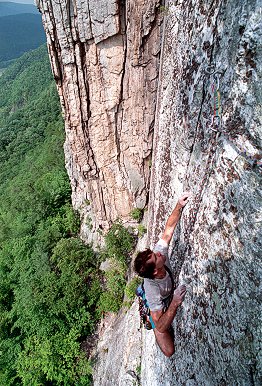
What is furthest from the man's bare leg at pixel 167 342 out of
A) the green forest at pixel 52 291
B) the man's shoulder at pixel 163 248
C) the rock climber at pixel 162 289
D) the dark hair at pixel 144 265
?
the green forest at pixel 52 291

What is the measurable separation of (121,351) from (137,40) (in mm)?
9748

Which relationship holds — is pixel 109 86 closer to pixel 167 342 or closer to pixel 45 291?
pixel 167 342

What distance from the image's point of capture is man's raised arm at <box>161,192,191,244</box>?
4.12 meters

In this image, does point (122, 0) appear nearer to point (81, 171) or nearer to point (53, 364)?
point (81, 171)

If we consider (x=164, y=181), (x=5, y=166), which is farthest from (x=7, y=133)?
(x=164, y=181)

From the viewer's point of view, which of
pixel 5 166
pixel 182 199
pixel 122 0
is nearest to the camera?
pixel 182 199

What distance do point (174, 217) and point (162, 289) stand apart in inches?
43.1

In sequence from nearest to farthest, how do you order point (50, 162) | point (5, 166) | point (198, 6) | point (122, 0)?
point (198, 6) < point (122, 0) < point (50, 162) < point (5, 166)

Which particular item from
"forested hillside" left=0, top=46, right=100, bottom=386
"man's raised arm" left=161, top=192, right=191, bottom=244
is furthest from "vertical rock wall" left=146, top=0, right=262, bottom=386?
"forested hillside" left=0, top=46, right=100, bottom=386

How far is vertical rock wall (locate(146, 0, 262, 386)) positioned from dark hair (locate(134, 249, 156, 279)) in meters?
0.47

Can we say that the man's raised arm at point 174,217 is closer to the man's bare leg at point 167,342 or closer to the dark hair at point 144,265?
the dark hair at point 144,265

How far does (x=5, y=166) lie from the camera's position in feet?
139

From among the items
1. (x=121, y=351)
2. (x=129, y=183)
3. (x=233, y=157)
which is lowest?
(x=121, y=351)

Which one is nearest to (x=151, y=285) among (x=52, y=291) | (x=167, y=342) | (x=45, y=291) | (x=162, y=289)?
(x=162, y=289)
